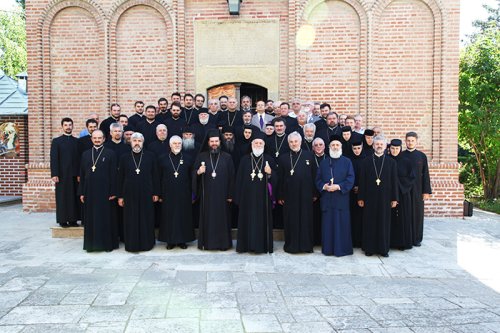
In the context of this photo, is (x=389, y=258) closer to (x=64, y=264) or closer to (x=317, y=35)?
(x=64, y=264)

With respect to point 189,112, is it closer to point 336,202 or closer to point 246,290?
point 336,202

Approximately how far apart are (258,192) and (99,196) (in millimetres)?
2426

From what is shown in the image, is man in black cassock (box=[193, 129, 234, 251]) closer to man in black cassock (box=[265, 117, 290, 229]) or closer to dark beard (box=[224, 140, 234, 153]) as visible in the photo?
dark beard (box=[224, 140, 234, 153])

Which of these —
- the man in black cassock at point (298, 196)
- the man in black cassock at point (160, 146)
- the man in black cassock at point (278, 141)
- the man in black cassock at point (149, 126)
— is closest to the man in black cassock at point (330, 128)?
the man in black cassock at point (278, 141)

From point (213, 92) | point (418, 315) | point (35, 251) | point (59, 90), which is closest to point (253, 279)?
point (418, 315)

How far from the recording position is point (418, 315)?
412 centimetres

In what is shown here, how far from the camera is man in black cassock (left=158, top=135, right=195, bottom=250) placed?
Result: 267 inches

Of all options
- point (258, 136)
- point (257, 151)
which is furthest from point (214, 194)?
point (258, 136)

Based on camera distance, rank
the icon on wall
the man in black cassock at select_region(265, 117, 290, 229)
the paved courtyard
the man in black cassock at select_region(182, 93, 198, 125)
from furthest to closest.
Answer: the icon on wall
the man in black cassock at select_region(182, 93, 198, 125)
the man in black cassock at select_region(265, 117, 290, 229)
the paved courtyard

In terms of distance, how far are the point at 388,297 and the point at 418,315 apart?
0.54 metres

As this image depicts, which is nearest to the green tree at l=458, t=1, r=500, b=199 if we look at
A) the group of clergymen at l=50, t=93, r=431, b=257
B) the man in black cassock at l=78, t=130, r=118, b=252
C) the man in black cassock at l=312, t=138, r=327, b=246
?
the group of clergymen at l=50, t=93, r=431, b=257

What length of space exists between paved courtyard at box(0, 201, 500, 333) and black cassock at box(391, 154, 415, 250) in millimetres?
206

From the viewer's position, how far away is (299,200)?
21.8 ft

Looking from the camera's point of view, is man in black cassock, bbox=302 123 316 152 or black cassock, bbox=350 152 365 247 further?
man in black cassock, bbox=302 123 316 152
